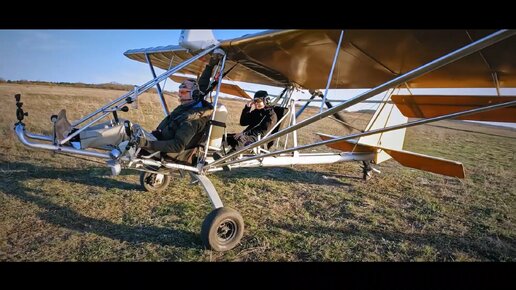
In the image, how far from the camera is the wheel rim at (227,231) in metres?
3.22

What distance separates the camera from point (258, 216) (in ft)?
13.5

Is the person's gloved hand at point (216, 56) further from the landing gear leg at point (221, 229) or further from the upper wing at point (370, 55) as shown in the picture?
the landing gear leg at point (221, 229)

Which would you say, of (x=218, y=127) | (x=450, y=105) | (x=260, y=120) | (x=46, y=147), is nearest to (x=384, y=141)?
(x=450, y=105)

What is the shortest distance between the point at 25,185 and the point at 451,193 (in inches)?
310

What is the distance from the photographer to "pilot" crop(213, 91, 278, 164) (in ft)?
14.4

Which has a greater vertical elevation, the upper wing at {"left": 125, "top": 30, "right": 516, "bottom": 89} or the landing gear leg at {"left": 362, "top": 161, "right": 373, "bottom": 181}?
the upper wing at {"left": 125, "top": 30, "right": 516, "bottom": 89}

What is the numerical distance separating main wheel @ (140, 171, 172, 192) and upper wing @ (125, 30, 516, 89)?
6.92 ft

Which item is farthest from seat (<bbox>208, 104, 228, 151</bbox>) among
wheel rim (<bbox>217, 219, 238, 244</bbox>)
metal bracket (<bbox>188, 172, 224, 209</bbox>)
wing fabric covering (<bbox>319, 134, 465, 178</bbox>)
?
wing fabric covering (<bbox>319, 134, 465, 178</bbox>)

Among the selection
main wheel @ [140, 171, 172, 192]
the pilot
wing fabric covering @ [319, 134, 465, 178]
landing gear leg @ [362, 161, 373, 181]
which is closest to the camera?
the pilot

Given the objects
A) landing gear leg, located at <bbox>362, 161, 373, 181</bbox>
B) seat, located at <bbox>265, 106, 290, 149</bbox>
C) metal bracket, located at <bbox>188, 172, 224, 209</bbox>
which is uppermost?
seat, located at <bbox>265, 106, 290, 149</bbox>

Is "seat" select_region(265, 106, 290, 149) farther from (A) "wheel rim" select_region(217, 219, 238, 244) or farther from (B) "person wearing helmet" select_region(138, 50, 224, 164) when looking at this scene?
(A) "wheel rim" select_region(217, 219, 238, 244)
